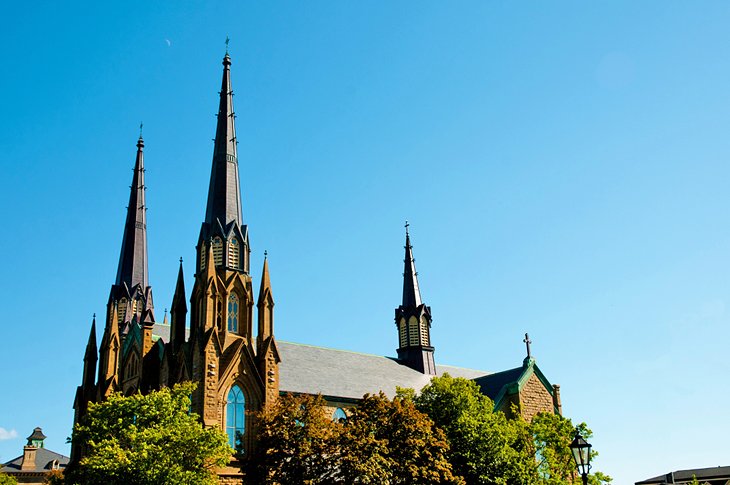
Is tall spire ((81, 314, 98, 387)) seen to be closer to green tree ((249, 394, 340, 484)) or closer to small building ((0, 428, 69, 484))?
green tree ((249, 394, 340, 484))

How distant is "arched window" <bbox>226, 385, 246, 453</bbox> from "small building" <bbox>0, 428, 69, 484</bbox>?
5040 cm

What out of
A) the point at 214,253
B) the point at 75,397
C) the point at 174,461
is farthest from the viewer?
the point at 75,397

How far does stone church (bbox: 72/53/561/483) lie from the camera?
131ft

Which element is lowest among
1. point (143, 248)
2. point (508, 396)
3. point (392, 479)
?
point (392, 479)

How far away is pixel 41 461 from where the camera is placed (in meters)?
89.2

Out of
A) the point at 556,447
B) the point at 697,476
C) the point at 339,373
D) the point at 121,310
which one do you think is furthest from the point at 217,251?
the point at 697,476

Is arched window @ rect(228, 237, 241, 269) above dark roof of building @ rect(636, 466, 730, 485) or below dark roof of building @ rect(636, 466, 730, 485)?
above

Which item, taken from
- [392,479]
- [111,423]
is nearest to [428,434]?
[392,479]

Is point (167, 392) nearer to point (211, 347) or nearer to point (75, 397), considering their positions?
point (211, 347)

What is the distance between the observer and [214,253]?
143 feet

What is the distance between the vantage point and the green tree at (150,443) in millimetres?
31125

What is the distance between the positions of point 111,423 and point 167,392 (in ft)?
9.17

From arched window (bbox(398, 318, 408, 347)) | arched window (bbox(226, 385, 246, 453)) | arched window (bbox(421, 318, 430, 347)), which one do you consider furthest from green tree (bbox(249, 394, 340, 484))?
arched window (bbox(398, 318, 408, 347))

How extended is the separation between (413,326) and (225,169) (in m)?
21.9
